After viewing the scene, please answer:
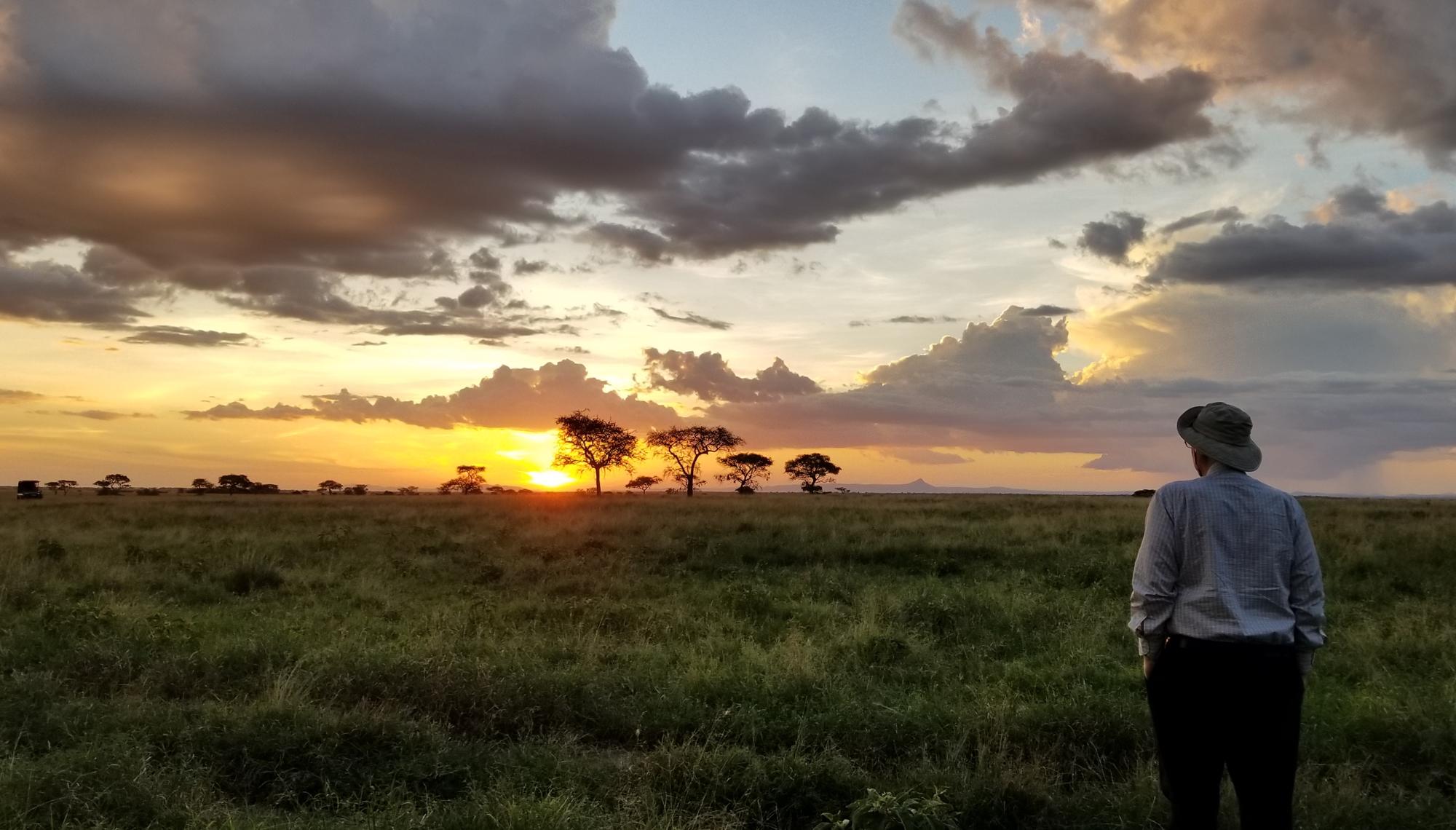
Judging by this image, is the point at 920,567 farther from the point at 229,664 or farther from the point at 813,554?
the point at 229,664

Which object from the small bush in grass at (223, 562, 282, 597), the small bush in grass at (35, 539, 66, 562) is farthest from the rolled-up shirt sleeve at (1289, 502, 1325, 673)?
the small bush in grass at (35, 539, 66, 562)

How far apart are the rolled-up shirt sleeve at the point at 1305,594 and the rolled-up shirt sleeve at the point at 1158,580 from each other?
52cm

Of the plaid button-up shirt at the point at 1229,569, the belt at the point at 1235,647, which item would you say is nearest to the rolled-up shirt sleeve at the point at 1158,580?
the plaid button-up shirt at the point at 1229,569

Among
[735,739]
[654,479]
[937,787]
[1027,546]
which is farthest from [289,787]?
[654,479]

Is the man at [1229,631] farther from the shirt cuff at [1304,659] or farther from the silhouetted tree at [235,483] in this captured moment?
the silhouetted tree at [235,483]

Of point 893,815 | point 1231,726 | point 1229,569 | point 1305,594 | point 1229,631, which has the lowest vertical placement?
point 893,815

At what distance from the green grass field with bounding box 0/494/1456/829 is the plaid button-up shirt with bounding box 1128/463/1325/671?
185 centimetres

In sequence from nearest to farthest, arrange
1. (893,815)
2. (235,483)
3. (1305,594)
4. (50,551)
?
1. (1305,594)
2. (893,815)
3. (50,551)
4. (235,483)

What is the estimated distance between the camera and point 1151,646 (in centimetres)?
414

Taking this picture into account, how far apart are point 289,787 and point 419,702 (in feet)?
5.45

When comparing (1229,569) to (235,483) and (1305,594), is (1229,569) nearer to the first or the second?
(1305,594)

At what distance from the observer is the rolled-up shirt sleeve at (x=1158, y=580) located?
160 inches

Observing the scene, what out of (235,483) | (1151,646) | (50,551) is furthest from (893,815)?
(235,483)

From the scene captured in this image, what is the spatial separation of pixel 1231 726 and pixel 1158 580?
2.25ft
